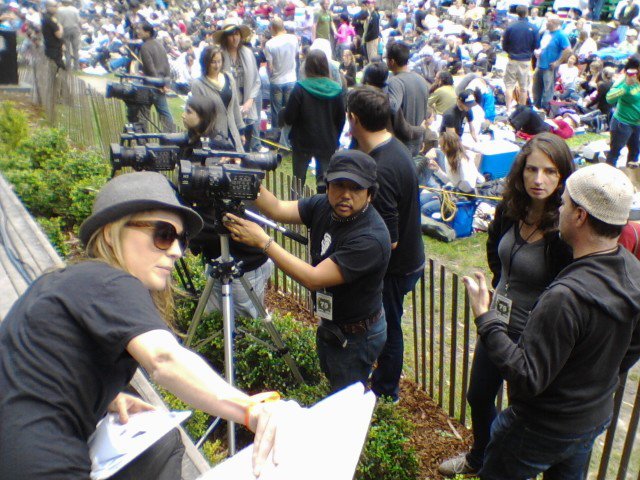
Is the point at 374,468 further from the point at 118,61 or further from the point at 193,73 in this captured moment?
the point at 118,61

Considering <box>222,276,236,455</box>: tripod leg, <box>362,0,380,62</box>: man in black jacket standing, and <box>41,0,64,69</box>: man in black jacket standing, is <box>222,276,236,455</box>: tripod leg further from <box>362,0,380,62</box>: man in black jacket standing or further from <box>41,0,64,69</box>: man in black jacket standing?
<box>362,0,380,62</box>: man in black jacket standing

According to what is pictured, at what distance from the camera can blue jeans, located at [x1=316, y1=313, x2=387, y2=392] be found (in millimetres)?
3342

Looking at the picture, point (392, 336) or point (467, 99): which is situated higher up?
point (467, 99)

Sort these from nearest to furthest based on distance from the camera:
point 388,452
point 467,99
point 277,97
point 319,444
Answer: point 319,444
point 388,452
point 467,99
point 277,97

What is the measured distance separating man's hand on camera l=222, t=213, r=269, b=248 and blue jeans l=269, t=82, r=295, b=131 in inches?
276

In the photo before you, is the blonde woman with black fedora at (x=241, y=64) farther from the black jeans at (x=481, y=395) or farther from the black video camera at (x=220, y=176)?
the black jeans at (x=481, y=395)

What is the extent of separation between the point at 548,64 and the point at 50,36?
923 cm

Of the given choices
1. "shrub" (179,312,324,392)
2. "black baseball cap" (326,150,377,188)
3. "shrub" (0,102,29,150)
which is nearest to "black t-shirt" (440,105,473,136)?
"shrub" (179,312,324,392)

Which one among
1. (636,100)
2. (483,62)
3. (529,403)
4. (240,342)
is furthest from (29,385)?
(483,62)

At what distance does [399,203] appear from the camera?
389 cm

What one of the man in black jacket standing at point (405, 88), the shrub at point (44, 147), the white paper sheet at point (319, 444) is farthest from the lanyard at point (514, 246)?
the shrub at point (44, 147)

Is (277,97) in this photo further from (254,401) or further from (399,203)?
(254,401)

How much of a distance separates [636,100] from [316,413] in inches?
323

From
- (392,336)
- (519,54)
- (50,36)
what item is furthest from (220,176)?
(50,36)
